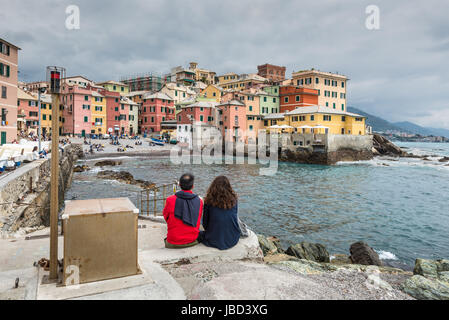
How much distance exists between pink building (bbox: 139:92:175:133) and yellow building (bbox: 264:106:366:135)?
1528 inches

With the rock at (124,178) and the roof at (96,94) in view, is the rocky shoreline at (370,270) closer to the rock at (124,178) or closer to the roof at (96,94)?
the rock at (124,178)

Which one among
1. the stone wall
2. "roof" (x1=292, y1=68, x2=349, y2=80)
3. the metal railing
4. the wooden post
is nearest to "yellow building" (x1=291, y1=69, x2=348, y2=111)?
"roof" (x1=292, y1=68, x2=349, y2=80)

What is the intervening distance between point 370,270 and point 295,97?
215 ft

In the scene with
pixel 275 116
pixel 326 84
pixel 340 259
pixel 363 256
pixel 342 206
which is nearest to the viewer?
pixel 363 256

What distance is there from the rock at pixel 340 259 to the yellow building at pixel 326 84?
62.5m

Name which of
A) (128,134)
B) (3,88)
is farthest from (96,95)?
(3,88)

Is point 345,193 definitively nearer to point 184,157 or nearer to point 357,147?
point 357,147

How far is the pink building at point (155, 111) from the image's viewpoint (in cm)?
8300

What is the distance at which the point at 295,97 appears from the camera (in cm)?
7012

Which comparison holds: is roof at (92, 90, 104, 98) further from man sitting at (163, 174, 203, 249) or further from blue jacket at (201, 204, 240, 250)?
blue jacket at (201, 204, 240, 250)

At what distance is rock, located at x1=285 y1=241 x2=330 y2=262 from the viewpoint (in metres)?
11.3

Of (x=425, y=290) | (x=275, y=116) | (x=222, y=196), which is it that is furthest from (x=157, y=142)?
(x=425, y=290)

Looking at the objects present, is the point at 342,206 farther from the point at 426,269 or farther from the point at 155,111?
the point at 155,111
